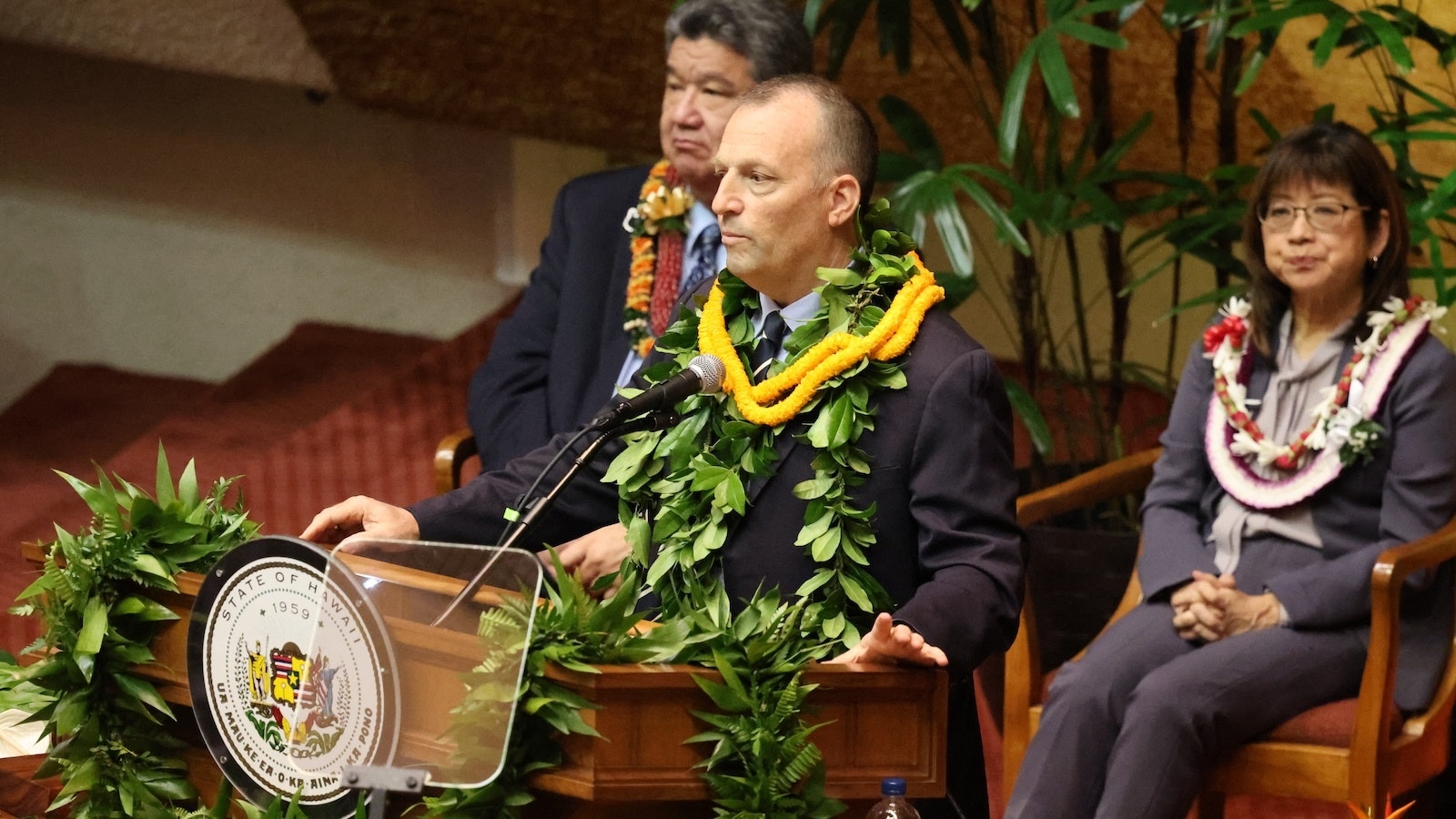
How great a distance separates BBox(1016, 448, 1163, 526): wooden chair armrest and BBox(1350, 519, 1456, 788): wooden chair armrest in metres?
0.56

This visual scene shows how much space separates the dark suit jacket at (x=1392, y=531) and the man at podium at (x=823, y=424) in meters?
0.94

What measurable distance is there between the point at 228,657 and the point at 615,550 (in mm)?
876

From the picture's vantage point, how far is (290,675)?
1554mm

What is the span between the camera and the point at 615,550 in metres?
2.43

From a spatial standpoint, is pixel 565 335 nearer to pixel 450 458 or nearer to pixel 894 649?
pixel 450 458

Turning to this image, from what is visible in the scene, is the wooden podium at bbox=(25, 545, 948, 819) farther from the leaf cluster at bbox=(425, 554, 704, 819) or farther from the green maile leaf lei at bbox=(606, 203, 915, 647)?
the green maile leaf lei at bbox=(606, 203, 915, 647)

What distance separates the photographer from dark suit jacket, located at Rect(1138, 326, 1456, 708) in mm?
2797

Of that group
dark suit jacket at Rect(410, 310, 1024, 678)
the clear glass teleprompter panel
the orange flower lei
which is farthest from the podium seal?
the orange flower lei

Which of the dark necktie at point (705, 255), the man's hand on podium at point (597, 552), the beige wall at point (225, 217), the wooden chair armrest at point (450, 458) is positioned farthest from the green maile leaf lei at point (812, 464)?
the beige wall at point (225, 217)

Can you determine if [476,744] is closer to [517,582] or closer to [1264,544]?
[517,582]

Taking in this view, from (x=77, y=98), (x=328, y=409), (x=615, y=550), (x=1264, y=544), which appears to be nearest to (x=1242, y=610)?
(x=1264, y=544)

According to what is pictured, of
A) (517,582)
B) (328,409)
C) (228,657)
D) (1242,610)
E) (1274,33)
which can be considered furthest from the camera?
(328,409)

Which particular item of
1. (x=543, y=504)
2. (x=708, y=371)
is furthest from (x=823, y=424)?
(x=543, y=504)

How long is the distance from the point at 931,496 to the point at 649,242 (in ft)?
4.63
